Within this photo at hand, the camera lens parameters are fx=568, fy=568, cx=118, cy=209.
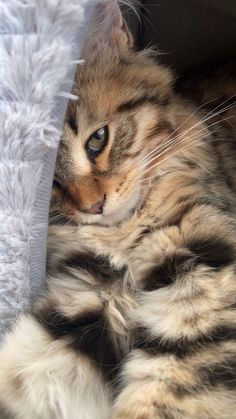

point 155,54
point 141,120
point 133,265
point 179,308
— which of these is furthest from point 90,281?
point 155,54

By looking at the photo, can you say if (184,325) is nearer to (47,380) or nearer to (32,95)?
(47,380)

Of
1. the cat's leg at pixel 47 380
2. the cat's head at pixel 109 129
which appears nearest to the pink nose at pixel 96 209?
the cat's head at pixel 109 129

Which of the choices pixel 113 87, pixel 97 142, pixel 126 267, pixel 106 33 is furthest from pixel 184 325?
pixel 106 33

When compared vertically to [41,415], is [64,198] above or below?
above

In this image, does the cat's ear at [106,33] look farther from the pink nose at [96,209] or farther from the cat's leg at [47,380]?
the cat's leg at [47,380]

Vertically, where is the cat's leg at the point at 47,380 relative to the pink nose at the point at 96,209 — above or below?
below

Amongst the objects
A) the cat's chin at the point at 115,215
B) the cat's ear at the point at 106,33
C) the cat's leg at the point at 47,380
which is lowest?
the cat's leg at the point at 47,380

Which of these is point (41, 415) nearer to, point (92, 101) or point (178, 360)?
point (178, 360)
